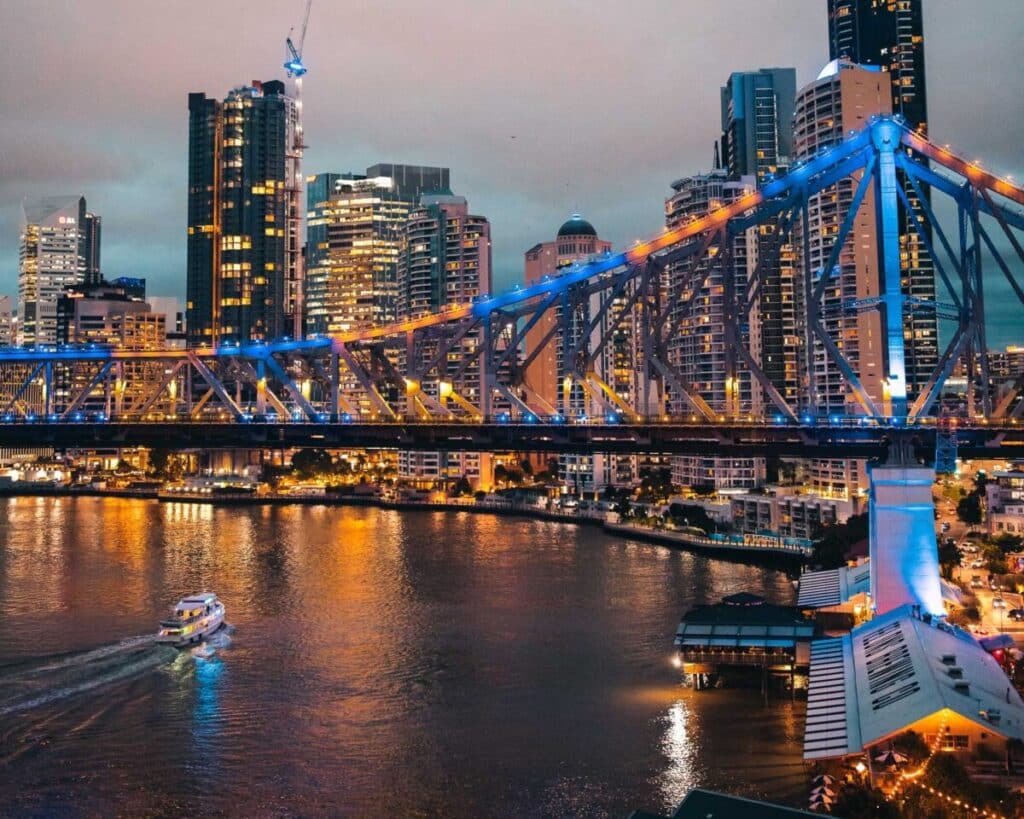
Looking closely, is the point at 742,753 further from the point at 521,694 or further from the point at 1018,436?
the point at 1018,436

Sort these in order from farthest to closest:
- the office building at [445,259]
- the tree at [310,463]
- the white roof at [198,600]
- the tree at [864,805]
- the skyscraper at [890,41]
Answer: the skyscraper at [890,41]
the office building at [445,259]
the tree at [310,463]
the white roof at [198,600]
the tree at [864,805]

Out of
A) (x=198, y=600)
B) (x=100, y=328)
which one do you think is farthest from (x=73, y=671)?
(x=100, y=328)

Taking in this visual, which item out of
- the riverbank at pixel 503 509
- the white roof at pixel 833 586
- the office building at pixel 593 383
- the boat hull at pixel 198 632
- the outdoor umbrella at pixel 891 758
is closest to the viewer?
the outdoor umbrella at pixel 891 758

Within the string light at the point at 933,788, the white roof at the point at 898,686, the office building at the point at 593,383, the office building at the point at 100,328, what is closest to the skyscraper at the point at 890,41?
the office building at the point at 593,383

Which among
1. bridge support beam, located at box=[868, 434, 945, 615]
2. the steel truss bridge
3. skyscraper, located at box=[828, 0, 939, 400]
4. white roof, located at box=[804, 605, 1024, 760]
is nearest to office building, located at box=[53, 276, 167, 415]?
the steel truss bridge

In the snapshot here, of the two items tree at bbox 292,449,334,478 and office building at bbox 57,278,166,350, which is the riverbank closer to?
tree at bbox 292,449,334,478

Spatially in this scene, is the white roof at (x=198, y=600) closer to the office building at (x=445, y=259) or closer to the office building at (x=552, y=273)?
the office building at (x=552, y=273)

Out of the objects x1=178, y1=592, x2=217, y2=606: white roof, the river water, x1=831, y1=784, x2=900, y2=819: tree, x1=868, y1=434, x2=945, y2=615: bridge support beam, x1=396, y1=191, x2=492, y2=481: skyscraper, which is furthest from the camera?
x1=396, y1=191, x2=492, y2=481: skyscraper
